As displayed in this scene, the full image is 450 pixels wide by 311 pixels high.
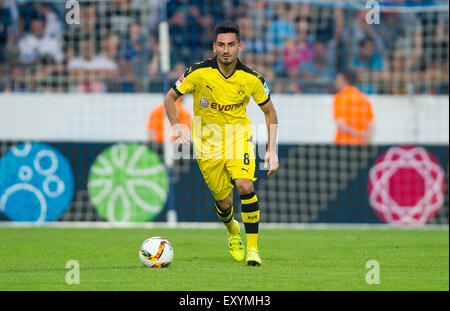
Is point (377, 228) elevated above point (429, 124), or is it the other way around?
point (429, 124)

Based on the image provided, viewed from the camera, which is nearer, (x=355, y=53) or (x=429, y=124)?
(x=429, y=124)

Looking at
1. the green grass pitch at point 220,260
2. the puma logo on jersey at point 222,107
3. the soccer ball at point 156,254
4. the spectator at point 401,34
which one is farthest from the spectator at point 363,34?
the soccer ball at point 156,254

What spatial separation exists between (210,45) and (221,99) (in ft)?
22.5

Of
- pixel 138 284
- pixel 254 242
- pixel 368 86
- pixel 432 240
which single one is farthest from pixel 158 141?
pixel 138 284

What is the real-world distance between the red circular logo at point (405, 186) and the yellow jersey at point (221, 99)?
6117 mm

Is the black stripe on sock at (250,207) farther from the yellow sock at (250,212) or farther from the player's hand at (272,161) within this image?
the player's hand at (272,161)

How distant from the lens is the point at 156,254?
26.8 feet

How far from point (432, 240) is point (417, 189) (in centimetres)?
264

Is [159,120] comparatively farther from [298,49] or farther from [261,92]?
[261,92]

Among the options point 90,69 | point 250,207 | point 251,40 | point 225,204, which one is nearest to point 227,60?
point 250,207

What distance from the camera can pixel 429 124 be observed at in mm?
14719

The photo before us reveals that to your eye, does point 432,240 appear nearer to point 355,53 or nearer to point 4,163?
point 355,53

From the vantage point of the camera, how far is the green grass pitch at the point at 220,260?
23.5 ft

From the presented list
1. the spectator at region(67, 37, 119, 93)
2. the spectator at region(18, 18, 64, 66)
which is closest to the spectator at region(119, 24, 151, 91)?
the spectator at region(67, 37, 119, 93)
